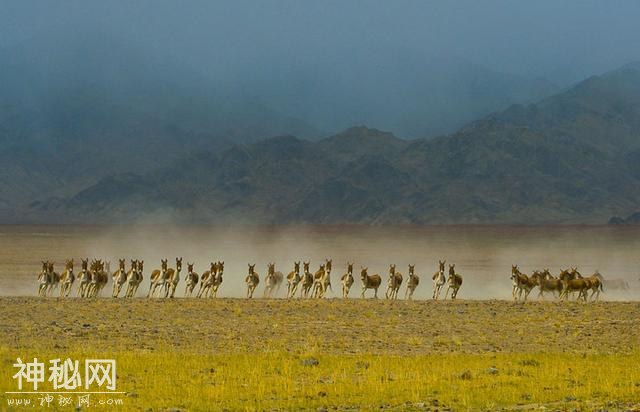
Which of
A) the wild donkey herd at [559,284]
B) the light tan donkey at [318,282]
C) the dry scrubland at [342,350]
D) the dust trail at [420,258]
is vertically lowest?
the dry scrubland at [342,350]

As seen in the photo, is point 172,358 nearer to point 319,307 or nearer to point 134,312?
point 134,312

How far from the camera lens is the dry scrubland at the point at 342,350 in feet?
56.3

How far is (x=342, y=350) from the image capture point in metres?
23.2

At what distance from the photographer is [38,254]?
8619 centimetres

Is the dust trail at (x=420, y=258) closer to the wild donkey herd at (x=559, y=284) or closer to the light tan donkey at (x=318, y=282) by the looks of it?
the light tan donkey at (x=318, y=282)

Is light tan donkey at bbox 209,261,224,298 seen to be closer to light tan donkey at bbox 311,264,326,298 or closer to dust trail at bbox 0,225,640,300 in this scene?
light tan donkey at bbox 311,264,326,298

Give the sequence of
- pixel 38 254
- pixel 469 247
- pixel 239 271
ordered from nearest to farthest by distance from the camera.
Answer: pixel 239 271
pixel 38 254
pixel 469 247

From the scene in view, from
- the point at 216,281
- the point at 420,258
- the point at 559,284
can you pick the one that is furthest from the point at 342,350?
the point at 420,258

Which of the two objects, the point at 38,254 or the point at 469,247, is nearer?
the point at 38,254

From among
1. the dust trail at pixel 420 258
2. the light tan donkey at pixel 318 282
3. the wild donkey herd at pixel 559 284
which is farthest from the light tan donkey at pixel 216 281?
the wild donkey herd at pixel 559 284

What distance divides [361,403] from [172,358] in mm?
5615

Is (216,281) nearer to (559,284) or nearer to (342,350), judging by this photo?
(559,284)

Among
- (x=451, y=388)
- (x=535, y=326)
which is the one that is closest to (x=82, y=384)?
(x=451, y=388)

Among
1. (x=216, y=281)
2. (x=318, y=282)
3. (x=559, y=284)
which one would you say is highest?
(x=216, y=281)
